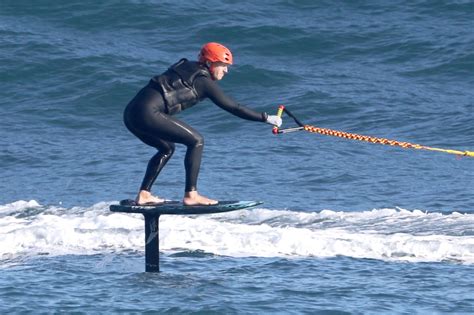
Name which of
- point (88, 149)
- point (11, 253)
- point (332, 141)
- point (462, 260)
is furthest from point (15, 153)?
point (462, 260)

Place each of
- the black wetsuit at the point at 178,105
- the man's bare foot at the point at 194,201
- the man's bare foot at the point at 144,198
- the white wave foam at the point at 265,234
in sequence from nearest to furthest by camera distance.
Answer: the black wetsuit at the point at 178,105
the man's bare foot at the point at 194,201
the man's bare foot at the point at 144,198
the white wave foam at the point at 265,234

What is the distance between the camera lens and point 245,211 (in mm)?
14523

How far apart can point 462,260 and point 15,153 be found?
8.86 meters

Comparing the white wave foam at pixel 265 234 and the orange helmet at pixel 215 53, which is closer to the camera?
the orange helmet at pixel 215 53

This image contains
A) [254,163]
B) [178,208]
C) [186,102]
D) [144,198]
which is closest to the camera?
[178,208]

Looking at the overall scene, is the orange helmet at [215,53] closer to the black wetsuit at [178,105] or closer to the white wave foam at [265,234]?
the black wetsuit at [178,105]

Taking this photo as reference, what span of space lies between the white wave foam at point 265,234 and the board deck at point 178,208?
1.31 m

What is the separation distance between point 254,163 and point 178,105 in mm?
6545

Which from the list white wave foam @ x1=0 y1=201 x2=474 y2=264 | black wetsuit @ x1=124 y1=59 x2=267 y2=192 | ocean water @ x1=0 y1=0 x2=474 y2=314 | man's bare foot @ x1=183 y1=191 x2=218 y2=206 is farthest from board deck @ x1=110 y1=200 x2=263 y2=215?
white wave foam @ x1=0 y1=201 x2=474 y2=264

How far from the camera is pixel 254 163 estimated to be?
1812 cm

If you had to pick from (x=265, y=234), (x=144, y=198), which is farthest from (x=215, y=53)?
(x=265, y=234)

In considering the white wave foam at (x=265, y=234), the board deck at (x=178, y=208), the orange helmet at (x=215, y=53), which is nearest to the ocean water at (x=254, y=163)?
the white wave foam at (x=265, y=234)

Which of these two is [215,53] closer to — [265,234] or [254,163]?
[265,234]

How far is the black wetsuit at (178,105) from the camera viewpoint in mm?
11461
